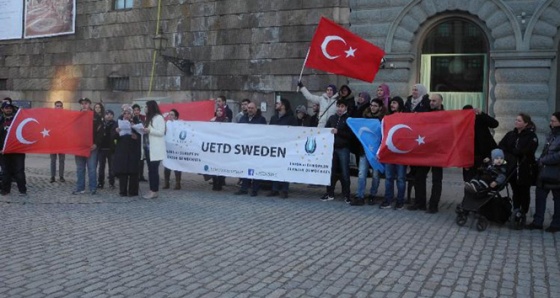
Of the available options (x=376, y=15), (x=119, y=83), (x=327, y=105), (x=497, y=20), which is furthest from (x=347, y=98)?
(x=119, y=83)

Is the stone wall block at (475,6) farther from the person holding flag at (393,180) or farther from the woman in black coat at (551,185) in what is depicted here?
the woman in black coat at (551,185)

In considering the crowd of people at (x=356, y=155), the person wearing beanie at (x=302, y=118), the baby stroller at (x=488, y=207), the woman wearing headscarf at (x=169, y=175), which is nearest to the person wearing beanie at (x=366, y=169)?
the crowd of people at (x=356, y=155)

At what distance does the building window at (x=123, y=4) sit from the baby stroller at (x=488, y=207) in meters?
17.1

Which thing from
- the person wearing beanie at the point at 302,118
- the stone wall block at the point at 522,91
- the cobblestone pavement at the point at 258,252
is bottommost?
the cobblestone pavement at the point at 258,252

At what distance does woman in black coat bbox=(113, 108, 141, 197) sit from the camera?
10367 millimetres

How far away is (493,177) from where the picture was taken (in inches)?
307

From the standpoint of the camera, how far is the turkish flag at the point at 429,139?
880 centimetres

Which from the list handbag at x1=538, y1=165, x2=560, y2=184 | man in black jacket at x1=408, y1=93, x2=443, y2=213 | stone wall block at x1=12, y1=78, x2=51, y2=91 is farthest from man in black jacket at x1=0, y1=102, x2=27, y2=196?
stone wall block at x1=12, y1=78, x2=51, y2=91

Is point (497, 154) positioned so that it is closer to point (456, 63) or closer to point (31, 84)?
point (456, 63)

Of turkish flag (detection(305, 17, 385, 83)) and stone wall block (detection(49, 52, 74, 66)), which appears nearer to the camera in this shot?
turkish flag (detection(305, 17, 385, 83))

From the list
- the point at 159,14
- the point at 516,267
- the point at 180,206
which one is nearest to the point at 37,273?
the point at 180,206

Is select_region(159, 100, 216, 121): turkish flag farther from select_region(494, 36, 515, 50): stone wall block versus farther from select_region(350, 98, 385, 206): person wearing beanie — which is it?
select_region(494, 36, 515, 50): stone wall block

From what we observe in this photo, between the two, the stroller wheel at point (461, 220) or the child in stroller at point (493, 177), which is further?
the stroller wheel at point (461, 220)

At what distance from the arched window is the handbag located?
7.53 meters
